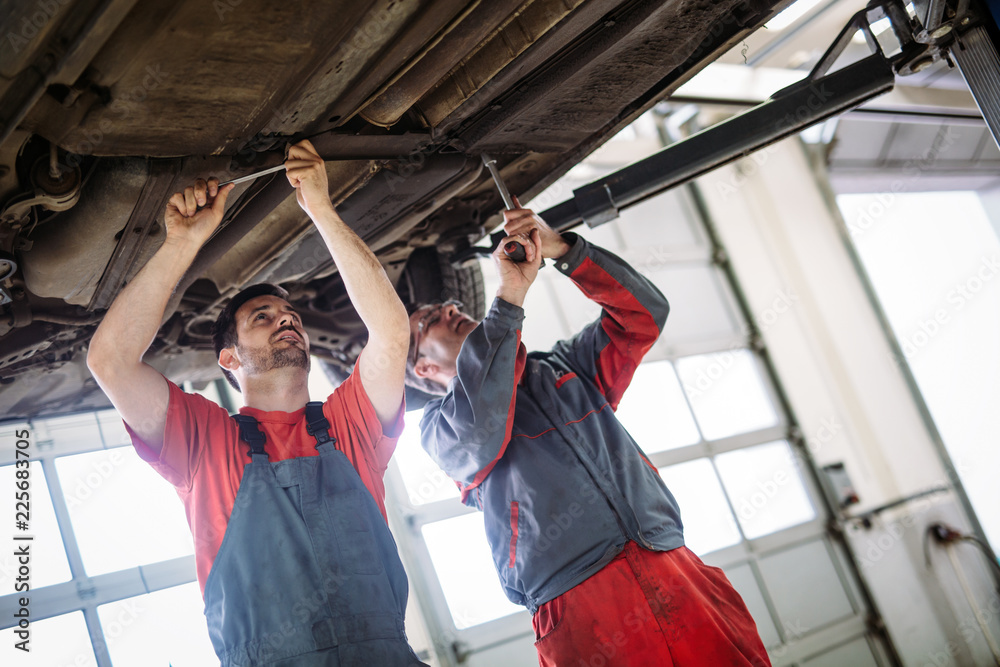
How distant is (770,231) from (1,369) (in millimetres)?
5094

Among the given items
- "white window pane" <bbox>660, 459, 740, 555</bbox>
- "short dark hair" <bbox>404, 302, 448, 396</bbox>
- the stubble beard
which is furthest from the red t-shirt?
"white window pane" <bbox>660, 459, 740, 555</bbox>

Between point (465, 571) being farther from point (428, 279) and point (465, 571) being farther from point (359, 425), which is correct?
→ point (359, 425)

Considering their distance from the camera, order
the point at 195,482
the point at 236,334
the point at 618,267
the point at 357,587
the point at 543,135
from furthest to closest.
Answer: the point at 618,267, the point at 236,334, the point at 543,135, the point at 195,482, the point at 357,587

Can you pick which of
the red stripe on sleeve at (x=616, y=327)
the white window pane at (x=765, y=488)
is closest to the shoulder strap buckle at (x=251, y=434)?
the red stripe on sleeve at (x=616, y=327)

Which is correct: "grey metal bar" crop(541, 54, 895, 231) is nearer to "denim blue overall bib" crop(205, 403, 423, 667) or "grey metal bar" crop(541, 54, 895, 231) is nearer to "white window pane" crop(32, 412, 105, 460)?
"denim blue overall bib" crop(205, 403, 423, 667)

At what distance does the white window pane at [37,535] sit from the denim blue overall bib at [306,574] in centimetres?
170

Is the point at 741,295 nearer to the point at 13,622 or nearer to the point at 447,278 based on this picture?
the point at 447,278

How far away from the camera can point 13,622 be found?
256 cm

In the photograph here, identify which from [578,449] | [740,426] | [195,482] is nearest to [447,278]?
[578,449]

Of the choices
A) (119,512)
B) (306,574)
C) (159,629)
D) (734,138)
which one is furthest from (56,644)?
(734,138)

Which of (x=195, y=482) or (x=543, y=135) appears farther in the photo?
(x=543, y=135)

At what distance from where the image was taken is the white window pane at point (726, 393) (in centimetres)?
494

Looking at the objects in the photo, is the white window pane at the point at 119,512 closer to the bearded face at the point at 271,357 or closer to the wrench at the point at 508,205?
the bearded face at the point at 271,357

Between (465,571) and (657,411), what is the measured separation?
1753 millimetres
